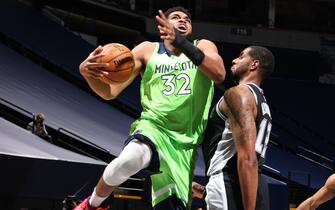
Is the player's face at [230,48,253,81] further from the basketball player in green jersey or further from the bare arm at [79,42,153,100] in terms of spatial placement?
the bare arm at [79,42,153,100]

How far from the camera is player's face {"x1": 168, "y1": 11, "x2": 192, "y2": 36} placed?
4.21 m

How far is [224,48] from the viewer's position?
17.5 metres

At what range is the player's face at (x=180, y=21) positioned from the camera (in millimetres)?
4207

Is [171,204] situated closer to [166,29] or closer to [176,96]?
[176,96]

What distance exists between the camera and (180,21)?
423 centimetres

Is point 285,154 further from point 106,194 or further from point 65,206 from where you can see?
point 106,194

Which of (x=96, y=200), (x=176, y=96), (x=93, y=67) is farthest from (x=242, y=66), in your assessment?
(x=96, y=200)

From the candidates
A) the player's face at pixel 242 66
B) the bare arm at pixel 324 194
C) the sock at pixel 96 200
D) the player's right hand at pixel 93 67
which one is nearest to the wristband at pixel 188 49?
the player's face at pixel 242 66

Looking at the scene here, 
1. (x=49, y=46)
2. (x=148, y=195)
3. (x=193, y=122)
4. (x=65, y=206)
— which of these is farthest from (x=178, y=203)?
(x=49, y=46)

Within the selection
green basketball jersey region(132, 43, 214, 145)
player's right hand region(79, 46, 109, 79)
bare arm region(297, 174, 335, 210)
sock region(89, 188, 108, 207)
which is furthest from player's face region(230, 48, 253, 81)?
bare arm region(297, 174, 335, 210)

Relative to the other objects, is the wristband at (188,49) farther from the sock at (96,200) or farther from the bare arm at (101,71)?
the sock at (96,200)

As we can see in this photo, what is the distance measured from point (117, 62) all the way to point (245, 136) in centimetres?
97

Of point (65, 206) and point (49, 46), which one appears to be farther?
point (49, 46)

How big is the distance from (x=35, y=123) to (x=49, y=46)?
5050 millimetres
